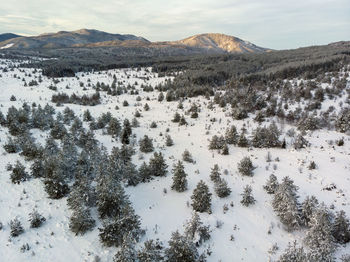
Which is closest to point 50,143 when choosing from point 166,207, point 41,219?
point 41,219

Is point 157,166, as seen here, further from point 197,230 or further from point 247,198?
point 247,198

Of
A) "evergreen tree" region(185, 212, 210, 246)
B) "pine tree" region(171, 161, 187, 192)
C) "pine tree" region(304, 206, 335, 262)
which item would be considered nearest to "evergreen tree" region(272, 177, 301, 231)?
"pine tree" region(304, 206, 335, 262)

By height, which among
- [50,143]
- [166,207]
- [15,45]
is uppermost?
[15,45]

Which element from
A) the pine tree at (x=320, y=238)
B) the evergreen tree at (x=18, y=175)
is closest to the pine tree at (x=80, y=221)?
the evergreen tree at (x=18, y=175)

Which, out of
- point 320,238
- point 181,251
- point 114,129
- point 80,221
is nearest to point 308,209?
point 320,238

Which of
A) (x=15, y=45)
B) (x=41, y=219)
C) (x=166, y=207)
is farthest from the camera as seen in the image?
(x=15, y=45)

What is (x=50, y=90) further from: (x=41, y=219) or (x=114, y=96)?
(x=41, y=219)

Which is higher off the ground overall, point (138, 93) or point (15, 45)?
point (15, 45)
